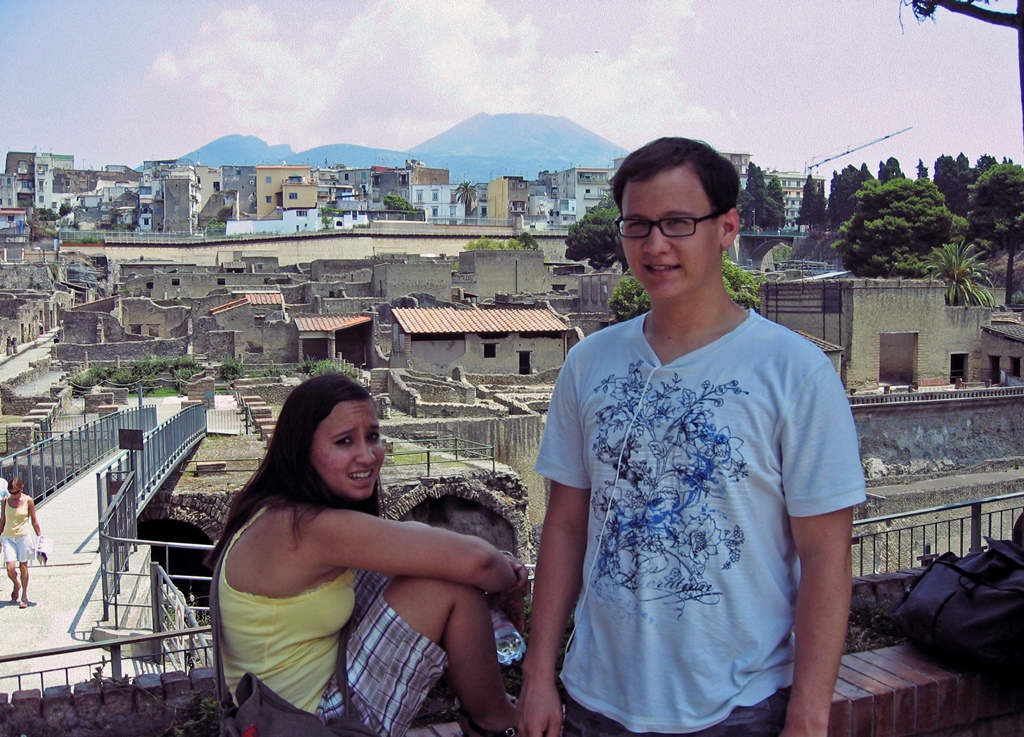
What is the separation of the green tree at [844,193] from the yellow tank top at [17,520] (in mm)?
73376

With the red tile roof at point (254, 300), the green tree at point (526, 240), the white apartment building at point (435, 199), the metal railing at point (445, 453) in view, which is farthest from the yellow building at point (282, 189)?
the metal railing at point (445, 453)

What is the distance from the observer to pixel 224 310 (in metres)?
40.3

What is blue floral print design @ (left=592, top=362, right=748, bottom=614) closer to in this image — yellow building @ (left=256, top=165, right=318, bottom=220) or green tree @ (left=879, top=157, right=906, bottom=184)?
green tree @ (left=879, top=157, right=906, bottom=184)

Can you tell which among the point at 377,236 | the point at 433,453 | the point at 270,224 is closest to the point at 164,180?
the point at 270,224

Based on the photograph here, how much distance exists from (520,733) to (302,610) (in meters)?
0.72

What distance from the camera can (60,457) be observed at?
1359 cm

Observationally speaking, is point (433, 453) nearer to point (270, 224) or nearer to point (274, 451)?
point (274, 451)

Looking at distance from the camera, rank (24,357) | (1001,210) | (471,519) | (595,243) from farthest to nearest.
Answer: (595,243) < (1001,210) < (24,357) < (471,519)

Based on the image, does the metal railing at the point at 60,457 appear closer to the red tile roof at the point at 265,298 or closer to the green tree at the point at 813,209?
the red tile roof at the point at 265,298

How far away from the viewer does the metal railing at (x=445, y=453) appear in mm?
15758

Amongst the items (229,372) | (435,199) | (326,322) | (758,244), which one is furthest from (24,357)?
(435,199)

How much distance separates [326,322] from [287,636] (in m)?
35.7

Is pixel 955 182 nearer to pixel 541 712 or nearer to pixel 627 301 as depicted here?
pixel 627 301

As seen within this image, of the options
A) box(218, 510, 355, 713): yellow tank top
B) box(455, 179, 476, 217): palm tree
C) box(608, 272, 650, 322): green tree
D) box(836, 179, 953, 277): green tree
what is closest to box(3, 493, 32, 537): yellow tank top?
box(218, 510, 355, 713): yellow tank top
